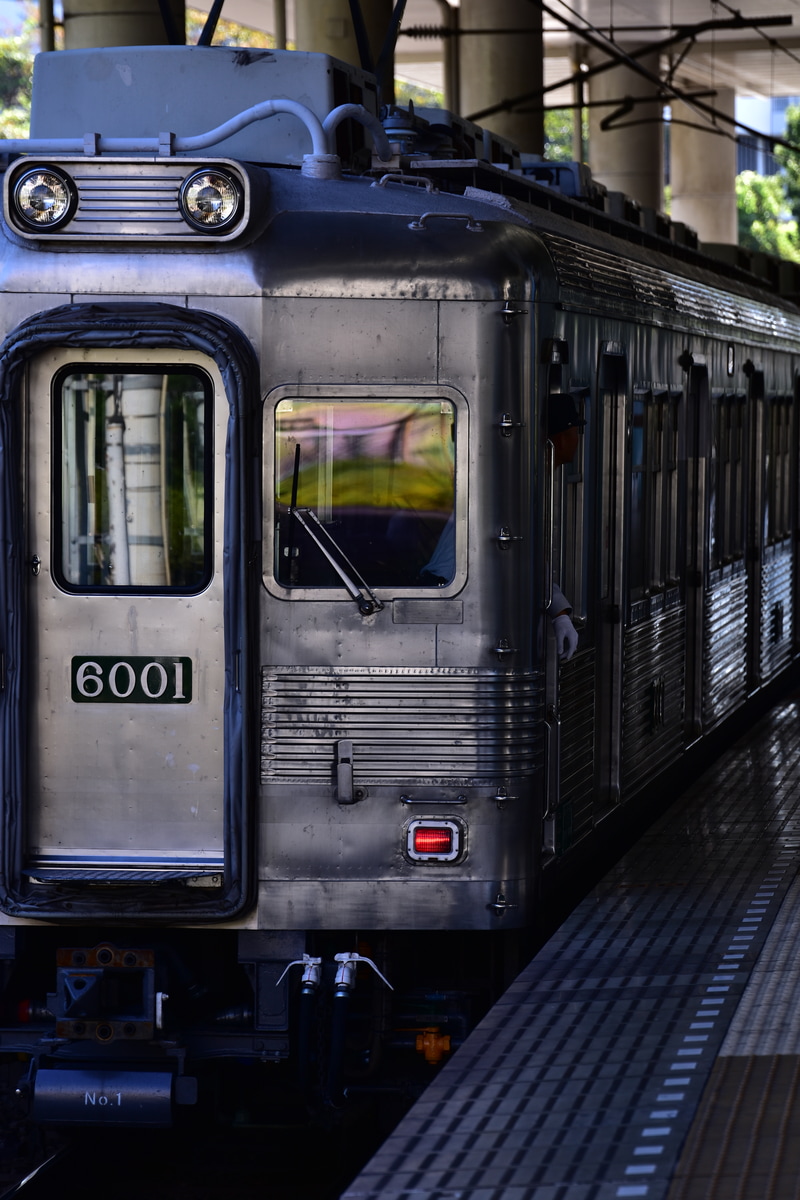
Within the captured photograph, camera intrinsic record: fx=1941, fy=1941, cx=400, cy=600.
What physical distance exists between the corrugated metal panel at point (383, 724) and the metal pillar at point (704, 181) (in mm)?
41082

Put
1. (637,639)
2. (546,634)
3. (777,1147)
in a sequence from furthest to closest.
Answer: (637,639)
(546,634)
(777,1147)

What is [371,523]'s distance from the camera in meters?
6.12

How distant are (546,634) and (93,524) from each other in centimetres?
154

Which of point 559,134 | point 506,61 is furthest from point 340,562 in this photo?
point 559,134

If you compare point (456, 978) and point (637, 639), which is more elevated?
point (637, 639)

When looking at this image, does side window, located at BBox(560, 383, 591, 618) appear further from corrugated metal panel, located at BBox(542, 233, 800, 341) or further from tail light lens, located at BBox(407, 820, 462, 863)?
tail light lens, located at BBox(407, 820, 462, 863)

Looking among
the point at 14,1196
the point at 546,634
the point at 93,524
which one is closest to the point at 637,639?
the point at 546,634

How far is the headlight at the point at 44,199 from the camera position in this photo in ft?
19.8

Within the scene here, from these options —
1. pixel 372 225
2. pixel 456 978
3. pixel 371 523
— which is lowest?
pixel 456 978

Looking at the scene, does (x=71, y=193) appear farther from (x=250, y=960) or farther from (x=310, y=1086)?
(x=310, y=1086)

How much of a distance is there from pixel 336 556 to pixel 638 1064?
1832 millimetres

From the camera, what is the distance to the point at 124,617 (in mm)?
6086

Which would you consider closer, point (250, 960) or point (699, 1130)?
point (699, 1130)

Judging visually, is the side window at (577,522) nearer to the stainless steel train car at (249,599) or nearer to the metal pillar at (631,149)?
the stainless steel train car at (249,599)
